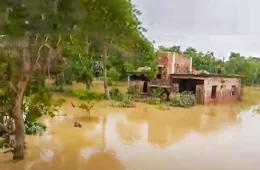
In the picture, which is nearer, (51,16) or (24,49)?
(51,16)

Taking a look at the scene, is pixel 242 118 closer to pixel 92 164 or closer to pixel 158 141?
pixel 158 141

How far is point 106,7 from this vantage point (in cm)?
734

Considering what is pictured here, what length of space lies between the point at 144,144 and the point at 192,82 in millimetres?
16200

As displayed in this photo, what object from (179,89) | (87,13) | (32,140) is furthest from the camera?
(179,89)

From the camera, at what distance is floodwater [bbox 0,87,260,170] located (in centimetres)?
966

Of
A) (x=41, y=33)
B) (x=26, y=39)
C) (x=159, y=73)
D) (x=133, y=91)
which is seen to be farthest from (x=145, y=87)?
(x=41, y=33)

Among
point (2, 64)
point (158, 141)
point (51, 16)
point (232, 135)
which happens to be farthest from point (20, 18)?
point (232, 135)

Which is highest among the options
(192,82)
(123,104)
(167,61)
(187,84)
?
(167,61)

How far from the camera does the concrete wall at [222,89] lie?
83.0ft

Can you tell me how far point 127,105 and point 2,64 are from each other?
14316mm

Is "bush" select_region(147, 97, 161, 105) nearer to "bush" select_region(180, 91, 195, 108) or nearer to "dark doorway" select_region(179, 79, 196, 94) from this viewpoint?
"bush" select_region(180, 91, 195, 108)

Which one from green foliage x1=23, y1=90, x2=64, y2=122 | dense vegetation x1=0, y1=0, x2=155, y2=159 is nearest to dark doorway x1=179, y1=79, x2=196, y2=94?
dense vegetation x1=0, y1=0, x2=155, y2=159

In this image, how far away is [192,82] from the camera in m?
27.7

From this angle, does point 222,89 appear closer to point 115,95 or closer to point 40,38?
point 115,95
